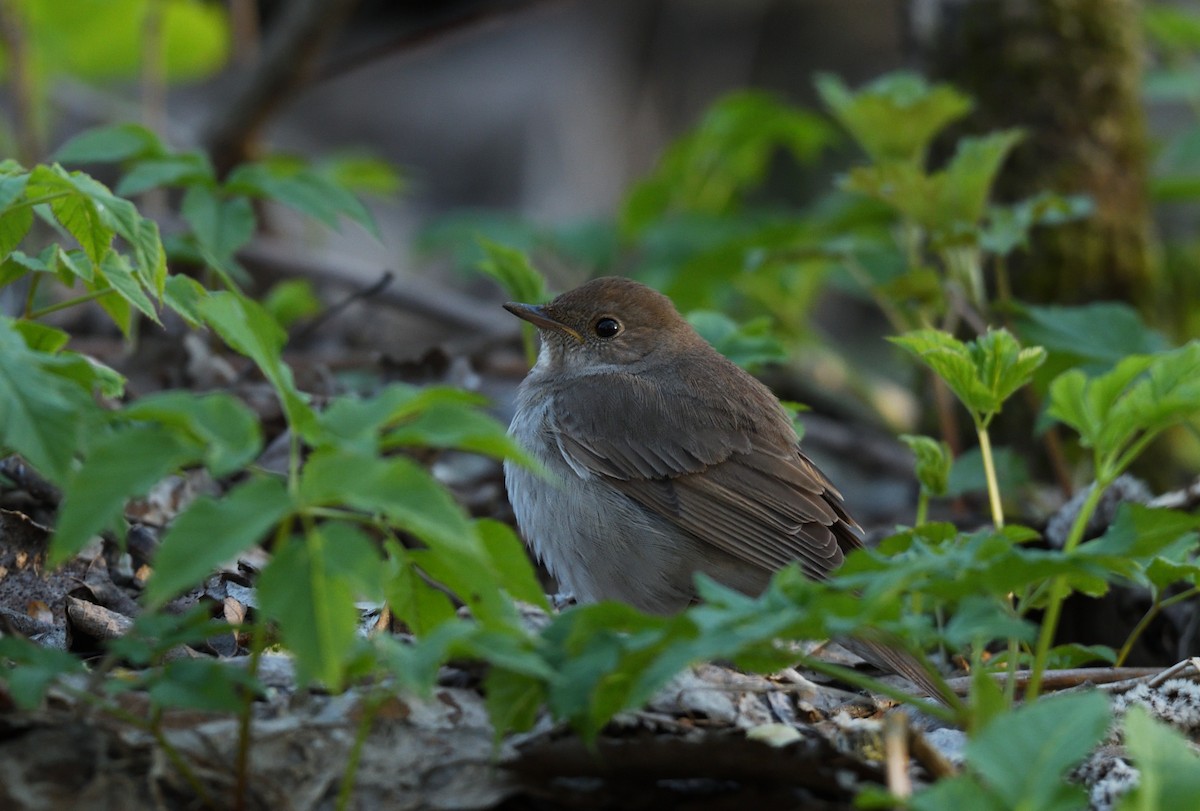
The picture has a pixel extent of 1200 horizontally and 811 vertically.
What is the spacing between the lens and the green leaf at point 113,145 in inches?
165

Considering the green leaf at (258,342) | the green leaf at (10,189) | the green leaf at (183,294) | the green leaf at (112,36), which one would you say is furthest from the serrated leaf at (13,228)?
the green leaf at (112,36)

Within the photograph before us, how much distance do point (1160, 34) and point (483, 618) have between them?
6017mm

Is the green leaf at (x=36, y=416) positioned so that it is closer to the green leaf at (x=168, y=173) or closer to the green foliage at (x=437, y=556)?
the green foliage at (x=437, y=556)

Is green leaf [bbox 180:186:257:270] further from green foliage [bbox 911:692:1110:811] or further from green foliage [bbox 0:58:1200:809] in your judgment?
green foliage [bbox 911:692:1110:811]

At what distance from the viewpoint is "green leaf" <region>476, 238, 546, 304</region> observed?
4.43 m

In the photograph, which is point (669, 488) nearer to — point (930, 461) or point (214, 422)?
point (930, 461)

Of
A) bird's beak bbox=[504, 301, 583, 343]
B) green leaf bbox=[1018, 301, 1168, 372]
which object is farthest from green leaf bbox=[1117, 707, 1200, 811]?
bird's beak bbox=[504, 301, 583, 343]

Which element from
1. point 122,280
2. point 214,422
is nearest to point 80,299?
point 122,280

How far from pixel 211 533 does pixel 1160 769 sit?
1.46 meters

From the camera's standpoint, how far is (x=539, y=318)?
4867 millimetres

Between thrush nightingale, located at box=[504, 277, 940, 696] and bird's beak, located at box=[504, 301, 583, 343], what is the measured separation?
2 centimetres

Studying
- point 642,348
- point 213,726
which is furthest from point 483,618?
point 642,348

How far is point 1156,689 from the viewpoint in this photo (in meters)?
3.31

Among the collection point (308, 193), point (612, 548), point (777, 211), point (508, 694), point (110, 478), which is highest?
point (777, 211)
